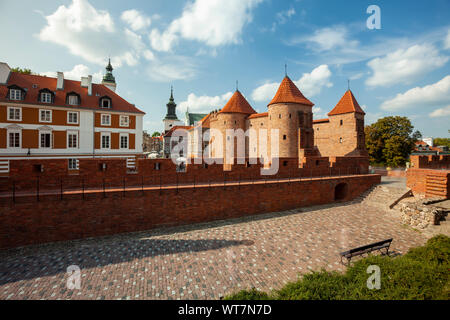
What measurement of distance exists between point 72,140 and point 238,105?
18859mm

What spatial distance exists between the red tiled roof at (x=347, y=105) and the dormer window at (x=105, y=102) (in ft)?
79.0

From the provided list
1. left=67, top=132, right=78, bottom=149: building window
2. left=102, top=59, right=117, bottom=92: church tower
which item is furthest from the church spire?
left=67, top=132, right=78, bottom=149: building window

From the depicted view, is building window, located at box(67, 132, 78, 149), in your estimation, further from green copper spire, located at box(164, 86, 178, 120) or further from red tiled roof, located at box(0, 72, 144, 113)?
green copper spire, located at box(164, 86, 178, 120)

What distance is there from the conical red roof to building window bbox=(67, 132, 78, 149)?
16.6 m

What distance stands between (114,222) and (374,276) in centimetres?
887

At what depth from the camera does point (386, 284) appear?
3912mm

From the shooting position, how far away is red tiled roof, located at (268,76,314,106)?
68.5ft

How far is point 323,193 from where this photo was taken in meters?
13.3

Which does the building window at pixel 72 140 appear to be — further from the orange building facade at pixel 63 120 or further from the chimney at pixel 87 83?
the chimney at pixel 87 83

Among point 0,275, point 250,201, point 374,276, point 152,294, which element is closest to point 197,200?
point 250,201

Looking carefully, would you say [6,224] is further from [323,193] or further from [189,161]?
[323,193]

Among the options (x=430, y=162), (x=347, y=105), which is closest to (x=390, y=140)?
(x=347, y=105)

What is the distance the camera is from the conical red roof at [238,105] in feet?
88.1

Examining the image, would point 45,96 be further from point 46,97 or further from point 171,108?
point 171,108
